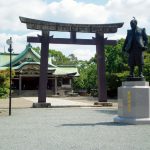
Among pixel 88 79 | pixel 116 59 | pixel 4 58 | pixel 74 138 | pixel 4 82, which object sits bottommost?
pixel 74 138

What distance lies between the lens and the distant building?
5119cm

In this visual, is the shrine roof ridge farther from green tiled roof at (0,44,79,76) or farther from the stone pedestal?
green tiled roof at (0,44,79,76)

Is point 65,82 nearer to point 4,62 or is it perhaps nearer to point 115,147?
point 4,62

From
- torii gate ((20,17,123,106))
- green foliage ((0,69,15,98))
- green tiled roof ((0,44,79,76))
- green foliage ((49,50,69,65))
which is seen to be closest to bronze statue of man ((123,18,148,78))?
green foliage ((0,69,15,98))

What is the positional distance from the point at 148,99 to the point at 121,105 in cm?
105

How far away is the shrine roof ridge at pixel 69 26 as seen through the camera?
2517 centimetres

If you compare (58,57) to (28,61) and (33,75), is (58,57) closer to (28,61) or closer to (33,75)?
(28,61)

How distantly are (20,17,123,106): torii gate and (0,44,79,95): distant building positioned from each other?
24427mm

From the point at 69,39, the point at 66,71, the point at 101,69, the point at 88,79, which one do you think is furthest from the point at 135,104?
the point at 66,71

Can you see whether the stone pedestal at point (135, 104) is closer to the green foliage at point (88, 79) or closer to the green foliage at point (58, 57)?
the green foliage at point (88, 79)

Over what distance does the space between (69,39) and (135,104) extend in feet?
44.6

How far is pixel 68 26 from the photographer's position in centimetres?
2631

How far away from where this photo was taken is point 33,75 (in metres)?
51.8

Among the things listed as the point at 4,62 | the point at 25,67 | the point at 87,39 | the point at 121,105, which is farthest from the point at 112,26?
the point at 4,62
